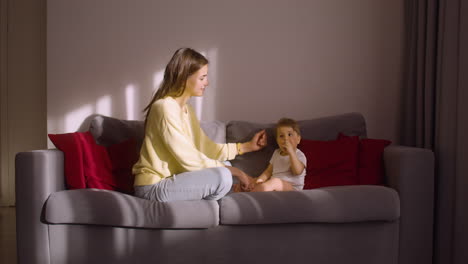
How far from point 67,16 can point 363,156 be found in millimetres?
2270

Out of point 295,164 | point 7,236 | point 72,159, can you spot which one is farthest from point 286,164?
point 7,236

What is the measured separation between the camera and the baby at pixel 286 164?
2373 millimetres

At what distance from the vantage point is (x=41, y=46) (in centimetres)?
396

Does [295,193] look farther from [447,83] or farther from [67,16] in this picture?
[67,16]

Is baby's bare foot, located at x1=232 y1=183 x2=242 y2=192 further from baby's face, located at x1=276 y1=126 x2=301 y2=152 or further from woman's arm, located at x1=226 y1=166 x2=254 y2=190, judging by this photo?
baby's face, located at x1=276 y1=126 x2=301 y2=152

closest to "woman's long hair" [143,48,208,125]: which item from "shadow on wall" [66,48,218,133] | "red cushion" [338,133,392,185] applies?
"shadow on wall" [66,48,218,133]

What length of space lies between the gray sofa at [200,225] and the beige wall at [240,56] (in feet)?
3.69

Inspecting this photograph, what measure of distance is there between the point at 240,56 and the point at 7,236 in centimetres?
212

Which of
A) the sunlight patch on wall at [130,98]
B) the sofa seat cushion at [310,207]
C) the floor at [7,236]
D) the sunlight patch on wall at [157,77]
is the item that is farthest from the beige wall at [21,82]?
the sofa seat cushion at [310,207]

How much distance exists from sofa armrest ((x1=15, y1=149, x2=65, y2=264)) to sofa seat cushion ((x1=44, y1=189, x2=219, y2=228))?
0.06 metres

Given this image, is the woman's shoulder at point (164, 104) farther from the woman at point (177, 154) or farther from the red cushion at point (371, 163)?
the red cushion at point (371, 163)

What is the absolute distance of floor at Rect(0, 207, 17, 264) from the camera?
2.52m

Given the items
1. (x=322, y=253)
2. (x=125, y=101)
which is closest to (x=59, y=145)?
(x=125, y=101)

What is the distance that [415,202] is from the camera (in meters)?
2.14
